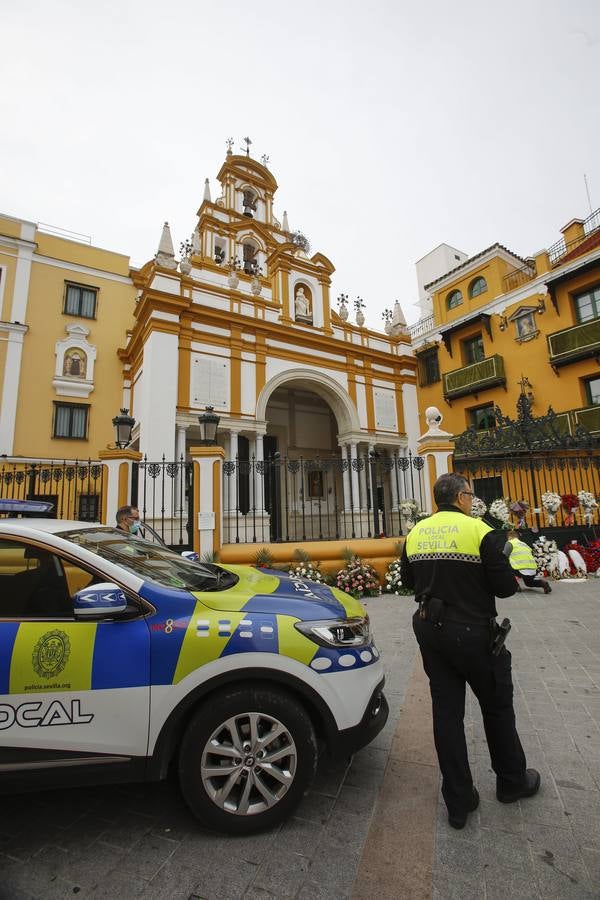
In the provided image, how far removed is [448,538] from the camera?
2.30 m

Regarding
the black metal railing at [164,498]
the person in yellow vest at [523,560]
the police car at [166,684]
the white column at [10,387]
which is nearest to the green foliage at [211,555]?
→ the black metal railing at [164,498]

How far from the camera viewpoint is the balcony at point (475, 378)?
1658cm

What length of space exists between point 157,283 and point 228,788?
13.7 m

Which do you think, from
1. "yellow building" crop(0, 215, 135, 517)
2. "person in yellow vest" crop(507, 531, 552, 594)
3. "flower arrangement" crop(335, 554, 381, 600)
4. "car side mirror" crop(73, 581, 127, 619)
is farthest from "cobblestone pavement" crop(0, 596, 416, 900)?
"yellow building" crop(0, 215, 135, 517)

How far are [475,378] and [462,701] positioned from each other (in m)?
16.9

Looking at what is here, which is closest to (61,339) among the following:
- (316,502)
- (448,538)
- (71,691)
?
(316,502)

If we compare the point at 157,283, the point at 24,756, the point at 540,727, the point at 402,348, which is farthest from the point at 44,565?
the point at 402,348

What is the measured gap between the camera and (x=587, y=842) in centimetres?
198

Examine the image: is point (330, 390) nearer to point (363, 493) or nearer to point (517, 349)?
point (363, 493)

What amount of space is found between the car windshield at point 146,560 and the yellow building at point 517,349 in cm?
942

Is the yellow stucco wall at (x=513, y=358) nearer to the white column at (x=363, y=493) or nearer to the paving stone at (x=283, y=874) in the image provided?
the white column at (x=363, y=493)

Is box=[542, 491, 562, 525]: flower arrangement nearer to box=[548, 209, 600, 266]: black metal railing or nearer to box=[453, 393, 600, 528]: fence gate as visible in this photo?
box=[453, 393, 600, 528]: fence gate

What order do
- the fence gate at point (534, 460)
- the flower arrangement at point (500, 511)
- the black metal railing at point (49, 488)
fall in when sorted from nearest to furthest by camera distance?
the flower arrangement at point (500, 511), the black metal railing at point (49, 488), the fence gate at point (534, 460)

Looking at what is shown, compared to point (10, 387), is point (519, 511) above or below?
below
